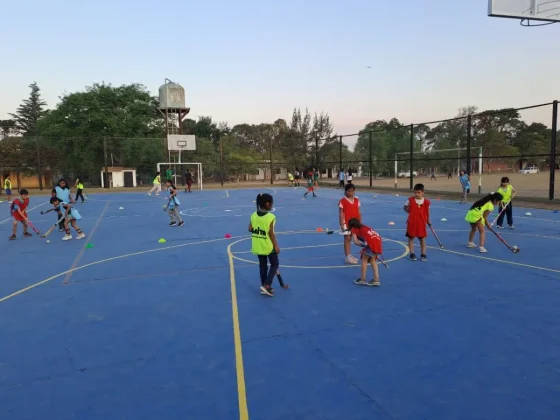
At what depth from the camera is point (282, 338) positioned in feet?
15.8

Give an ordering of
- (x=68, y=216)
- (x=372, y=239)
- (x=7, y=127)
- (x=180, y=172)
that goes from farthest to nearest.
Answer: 1. (x=7, y=127)
2. (x=180, y=172)
3. (x=68, y=216)
4. (x=372, y=239)

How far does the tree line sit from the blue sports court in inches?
951

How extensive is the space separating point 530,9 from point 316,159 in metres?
23.5

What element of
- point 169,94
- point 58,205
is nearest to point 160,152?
point 169,94

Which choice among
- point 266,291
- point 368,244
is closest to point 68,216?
point 266,291

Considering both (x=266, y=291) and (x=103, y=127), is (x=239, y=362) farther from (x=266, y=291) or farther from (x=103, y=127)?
(x=103, y=127)

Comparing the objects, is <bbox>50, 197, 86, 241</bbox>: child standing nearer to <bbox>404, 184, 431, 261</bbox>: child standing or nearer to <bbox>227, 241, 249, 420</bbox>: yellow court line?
<bbox>227, 241, 249, 420</bbox>: yellow court line

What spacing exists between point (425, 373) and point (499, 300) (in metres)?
2.65

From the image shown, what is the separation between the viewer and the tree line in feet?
132

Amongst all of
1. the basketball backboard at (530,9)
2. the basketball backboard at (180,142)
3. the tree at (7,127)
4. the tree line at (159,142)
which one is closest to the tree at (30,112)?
the tree at (7,127)

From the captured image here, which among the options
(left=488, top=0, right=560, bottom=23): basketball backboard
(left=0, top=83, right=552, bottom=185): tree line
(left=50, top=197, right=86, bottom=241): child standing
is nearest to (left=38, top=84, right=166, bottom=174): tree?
(left=0, top=83, right=552, bottom=185): tree line

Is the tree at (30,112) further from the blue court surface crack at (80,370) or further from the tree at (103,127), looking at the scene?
the blue court surface crack at (80,370)

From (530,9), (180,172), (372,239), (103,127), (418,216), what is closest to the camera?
(372,239)

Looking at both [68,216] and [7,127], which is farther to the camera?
[7,127]
